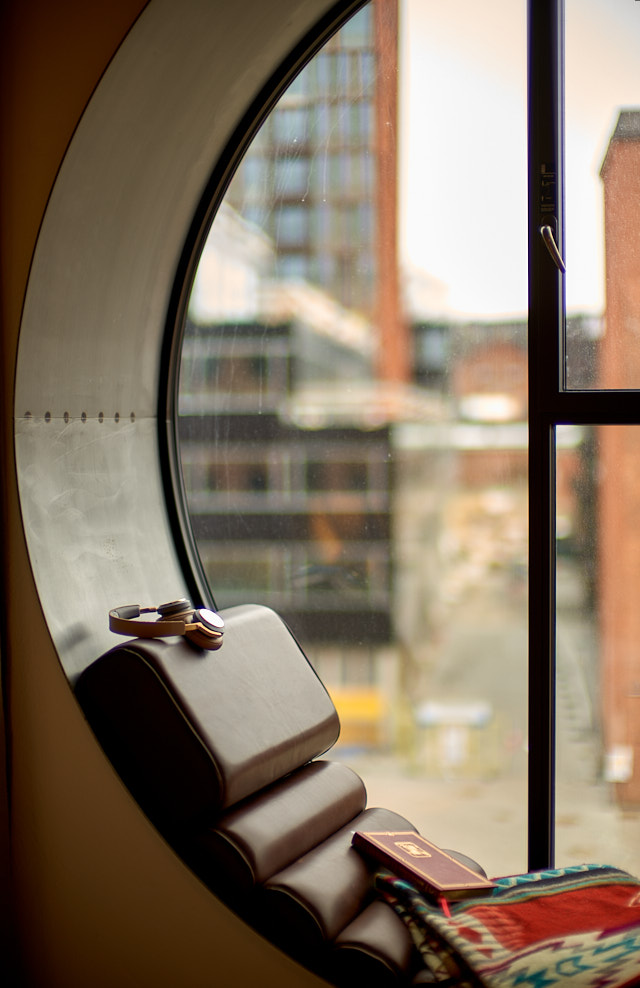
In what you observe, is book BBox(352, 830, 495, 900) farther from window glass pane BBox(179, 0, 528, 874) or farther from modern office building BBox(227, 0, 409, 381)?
modern office building BBox(227, 0, 409, 381)

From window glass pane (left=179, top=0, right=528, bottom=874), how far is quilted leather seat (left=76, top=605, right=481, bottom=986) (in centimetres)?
47

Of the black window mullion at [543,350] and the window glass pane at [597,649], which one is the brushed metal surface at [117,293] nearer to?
the black window mullion at [543,350]

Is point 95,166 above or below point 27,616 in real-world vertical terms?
above

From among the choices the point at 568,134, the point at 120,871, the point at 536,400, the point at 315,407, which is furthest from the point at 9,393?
the point at 568,134

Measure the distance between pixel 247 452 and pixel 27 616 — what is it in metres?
0.81

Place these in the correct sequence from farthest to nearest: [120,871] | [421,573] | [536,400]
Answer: [421,573] → [536,400] → [120,871]

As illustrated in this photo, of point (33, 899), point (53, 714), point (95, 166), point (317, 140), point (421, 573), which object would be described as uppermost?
point (317, 140)

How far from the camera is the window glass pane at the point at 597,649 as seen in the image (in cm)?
208

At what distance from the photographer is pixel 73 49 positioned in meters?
1.79

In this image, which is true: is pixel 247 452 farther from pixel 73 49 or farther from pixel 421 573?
pixel 73 49

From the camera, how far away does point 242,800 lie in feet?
5.91

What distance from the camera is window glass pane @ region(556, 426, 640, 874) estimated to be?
2078 mm

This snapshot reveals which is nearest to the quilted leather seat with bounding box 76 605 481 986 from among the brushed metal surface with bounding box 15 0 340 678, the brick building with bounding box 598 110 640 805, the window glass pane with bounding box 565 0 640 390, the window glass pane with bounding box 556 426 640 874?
the brushed metal surface with bounding box 15 0 340 678

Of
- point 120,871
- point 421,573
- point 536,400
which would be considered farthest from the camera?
point 421,573
